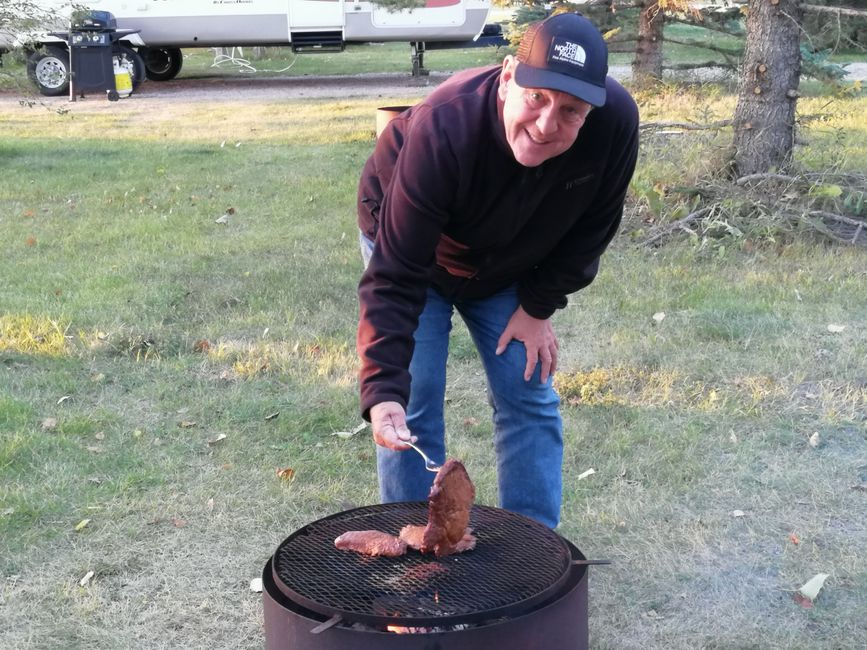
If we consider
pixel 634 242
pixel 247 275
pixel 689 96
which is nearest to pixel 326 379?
pixel 247 275

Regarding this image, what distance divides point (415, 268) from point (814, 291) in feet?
15.1

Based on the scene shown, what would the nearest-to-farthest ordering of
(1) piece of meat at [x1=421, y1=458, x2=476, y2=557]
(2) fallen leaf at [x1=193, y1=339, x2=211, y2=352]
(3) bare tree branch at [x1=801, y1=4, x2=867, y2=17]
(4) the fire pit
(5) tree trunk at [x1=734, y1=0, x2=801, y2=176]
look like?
(4) the fire pit, (1) piece of meat at [x1=421, y1=458, x2=476, y2=557], (2) fallen leaf at [x1=193, y1=339, x2=211, y2=352], (3) bare tree branch at [x1=801, y1=4, x2=867, y2=17], (5) tree trunk at [x1=734, y1=0, x2=801, y2=176]

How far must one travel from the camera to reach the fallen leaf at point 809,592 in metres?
3.53

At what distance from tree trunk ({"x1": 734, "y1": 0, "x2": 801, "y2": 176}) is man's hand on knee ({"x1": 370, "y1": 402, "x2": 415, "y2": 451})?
20.1ft

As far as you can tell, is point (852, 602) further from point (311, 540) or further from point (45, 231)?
point (45, 231)

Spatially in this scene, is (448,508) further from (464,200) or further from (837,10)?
(837,10)

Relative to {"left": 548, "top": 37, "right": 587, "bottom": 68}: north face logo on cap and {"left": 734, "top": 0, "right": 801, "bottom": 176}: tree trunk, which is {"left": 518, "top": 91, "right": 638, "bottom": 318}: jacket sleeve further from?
{"left": 734, "top": 0, "right": 801, "bottom": 176}: tree trunk

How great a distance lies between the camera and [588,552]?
3930 millimetres

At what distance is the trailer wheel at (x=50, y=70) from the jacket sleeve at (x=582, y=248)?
16.9 metres

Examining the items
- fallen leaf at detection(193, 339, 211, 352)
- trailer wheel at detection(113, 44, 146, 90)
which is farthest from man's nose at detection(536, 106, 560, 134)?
trailer wheel at detection(113, 44, 146, 90)

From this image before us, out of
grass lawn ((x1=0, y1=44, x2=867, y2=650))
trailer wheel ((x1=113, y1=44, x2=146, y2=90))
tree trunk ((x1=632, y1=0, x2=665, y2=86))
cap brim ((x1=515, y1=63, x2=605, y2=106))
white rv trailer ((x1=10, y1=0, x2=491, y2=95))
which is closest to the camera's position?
cap brim ((x1=515, y1=63, x2=605, y2=106))

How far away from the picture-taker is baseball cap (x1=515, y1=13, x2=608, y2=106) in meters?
2.29

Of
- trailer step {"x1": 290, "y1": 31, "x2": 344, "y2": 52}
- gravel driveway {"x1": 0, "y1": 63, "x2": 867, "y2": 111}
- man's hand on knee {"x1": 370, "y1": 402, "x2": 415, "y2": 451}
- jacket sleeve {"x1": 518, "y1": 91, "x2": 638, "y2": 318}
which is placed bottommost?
man's hand on knee {"x1": 370, "y1": 402, "x2": 415, "y2": 451}

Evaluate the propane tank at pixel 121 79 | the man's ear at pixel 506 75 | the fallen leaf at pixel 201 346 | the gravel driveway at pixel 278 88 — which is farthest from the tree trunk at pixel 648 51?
the man's ear at pixel 506 75
